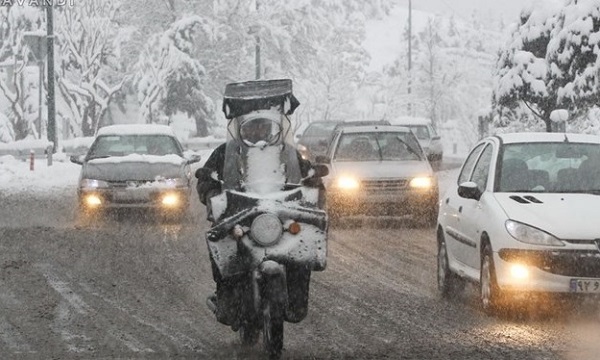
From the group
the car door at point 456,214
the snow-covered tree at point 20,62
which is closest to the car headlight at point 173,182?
the car door at point 456,214

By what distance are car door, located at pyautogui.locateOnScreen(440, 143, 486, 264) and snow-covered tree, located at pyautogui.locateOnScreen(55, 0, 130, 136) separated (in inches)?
1785

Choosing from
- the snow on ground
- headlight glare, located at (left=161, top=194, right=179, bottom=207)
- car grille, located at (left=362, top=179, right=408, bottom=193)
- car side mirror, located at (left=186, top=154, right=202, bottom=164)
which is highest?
car side mirror, located at (left=186, top=154, right=202, bottom=164)

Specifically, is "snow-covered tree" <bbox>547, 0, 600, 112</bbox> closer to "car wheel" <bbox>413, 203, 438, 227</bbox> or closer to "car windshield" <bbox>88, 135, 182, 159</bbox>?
"car wheel" <bbox>413, 203, 438, 227</bbox>

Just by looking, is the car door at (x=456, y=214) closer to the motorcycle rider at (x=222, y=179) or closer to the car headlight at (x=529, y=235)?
the car headlight at (x=529, y=235)

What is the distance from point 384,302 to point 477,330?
1.66 meters

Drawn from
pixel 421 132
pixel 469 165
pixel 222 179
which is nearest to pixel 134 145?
pixel 469 165

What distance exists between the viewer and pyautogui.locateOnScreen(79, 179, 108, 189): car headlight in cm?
1994

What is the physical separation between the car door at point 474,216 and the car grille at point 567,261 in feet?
2.68

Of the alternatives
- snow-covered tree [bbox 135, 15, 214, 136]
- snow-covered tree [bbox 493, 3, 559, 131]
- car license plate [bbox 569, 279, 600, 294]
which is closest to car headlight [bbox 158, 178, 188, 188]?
car license plate [bbox 569, 279, 600, 294]

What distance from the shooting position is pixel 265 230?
7.85 m

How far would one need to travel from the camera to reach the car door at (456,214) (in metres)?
11.2

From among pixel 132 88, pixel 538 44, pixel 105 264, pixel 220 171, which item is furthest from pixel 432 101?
pixel 220 171

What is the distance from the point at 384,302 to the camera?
36.3ft

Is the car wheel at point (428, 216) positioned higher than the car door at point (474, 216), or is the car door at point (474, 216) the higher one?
the car door at point (474, 216)
